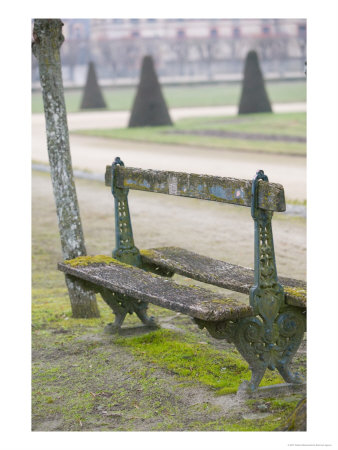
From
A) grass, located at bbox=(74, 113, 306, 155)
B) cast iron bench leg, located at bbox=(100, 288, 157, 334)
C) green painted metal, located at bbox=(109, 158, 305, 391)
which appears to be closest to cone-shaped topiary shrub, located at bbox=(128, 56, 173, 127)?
grass, located at bbox=(74, 113, 306, 155)

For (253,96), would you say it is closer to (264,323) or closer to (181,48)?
(264,323)

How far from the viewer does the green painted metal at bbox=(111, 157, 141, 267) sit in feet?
15.8

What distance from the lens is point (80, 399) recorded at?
148 inches

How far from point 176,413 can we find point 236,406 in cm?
28

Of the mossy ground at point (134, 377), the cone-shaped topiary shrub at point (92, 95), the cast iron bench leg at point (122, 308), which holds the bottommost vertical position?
the mossy ground at point (134, 377)

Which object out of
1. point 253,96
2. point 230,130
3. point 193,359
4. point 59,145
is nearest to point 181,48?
point 253,96

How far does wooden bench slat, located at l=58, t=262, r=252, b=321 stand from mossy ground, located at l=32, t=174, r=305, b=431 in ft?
1.37

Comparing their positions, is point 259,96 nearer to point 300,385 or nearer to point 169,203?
point 169,203

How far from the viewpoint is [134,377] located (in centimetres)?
402

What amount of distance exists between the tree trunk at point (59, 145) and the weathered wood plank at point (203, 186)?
0.33 meters

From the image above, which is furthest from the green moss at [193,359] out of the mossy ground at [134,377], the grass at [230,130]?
the grass at [230,130]

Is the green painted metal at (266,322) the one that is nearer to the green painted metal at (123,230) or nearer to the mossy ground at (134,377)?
the mossy ground at (134,377)

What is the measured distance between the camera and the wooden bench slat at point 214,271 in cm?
380
